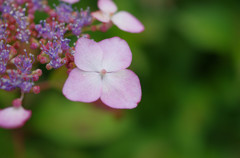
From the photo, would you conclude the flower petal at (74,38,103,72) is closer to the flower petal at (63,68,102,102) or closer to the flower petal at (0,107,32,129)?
the flower petal at (63,68,102,102)

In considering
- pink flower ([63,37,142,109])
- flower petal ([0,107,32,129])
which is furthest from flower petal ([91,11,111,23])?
flower petal ([0,107,32,129])

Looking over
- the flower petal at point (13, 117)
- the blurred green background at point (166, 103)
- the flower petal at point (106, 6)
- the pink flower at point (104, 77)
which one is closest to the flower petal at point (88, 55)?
the pink flower at point (104, 77)

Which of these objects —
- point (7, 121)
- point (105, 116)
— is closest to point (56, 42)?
point (7, 121)

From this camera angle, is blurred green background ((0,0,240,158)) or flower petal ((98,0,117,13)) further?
blurred green background ((0,0,240,158))

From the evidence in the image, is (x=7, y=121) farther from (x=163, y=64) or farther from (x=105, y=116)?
(x=163, y=64)

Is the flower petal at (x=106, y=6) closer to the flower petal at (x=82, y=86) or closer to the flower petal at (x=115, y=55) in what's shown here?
the flower petal at (x=115, y=55)

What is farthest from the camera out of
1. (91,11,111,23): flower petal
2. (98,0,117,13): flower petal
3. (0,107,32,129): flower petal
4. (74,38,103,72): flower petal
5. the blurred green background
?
the blurred green background
